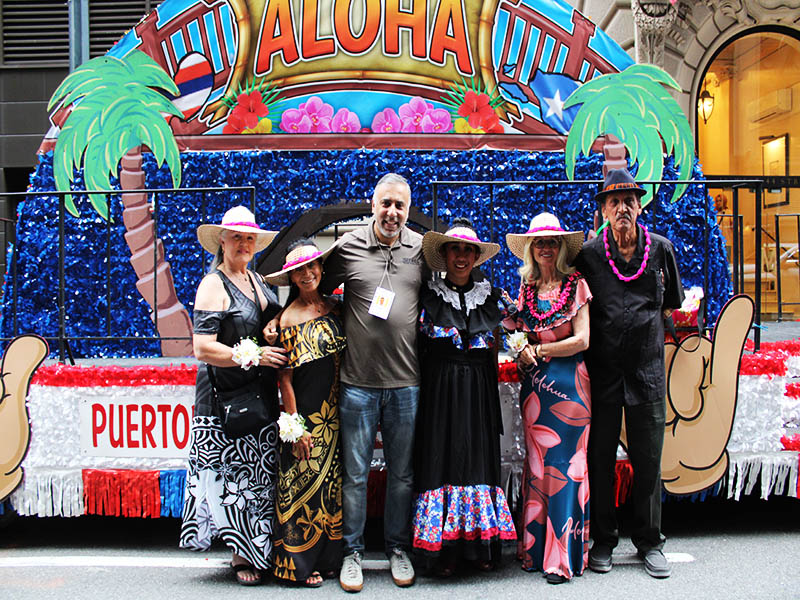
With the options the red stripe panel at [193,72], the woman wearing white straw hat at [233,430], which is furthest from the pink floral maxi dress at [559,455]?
the red stripe panel at [193,72]

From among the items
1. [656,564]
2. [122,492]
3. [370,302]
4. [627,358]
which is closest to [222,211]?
[122,492]

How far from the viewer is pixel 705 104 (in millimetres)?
9008

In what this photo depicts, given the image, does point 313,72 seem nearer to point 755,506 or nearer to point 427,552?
point 427,552

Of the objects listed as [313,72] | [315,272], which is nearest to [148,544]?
[315,272]

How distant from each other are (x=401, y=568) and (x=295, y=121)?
3616mm

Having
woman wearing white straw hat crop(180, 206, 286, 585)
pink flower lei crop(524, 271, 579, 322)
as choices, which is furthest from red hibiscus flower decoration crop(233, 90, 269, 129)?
pink flower lei crop(524, 271, 579, 322)

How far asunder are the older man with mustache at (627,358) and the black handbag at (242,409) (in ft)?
5.55

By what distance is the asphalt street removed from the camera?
10.5ft

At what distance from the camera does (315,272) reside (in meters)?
3.23

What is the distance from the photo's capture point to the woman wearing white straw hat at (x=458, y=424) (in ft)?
10.6

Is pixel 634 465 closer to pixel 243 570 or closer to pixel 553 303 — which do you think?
pixel 553 303

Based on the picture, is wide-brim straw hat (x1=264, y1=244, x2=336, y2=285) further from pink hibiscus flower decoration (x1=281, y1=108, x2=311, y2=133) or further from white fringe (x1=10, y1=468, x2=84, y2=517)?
pink hibiscus flower decoration (x1=281, y1=108, x2=311, y2=133)

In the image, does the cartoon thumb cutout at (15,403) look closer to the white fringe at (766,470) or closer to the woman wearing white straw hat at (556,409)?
the woman wearing white straw hat at (556,409)

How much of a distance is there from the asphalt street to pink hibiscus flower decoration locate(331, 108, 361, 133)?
3.10m
